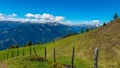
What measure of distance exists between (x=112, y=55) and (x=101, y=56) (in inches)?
117

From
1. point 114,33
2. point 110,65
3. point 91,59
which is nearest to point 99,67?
point 110,65

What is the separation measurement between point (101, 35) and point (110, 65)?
3304 cm

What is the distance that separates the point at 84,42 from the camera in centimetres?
8719

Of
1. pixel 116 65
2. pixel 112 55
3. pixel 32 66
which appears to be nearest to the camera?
pixel 32 66

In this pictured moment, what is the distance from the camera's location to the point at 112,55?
209 ft

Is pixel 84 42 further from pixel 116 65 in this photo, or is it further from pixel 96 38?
pixel 116 65

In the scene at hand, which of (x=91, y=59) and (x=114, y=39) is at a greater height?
(x=114, y=39)

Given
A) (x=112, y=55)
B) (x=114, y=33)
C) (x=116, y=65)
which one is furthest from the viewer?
(x=114, y=33)

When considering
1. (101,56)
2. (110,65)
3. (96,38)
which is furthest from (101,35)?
(110,65)

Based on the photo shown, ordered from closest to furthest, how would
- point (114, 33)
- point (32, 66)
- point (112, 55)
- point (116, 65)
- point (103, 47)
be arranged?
1. point (32, 66)
2. point (116, 65)
3. point (112, 55)
4. point (103, 47)
5. point (114, 33)

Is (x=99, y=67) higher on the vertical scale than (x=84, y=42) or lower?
lower

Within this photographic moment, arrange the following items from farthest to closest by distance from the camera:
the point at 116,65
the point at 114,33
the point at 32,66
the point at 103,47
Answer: the point at 114,33 → the point at 103,47 → the point at 116,65 → the point at 32,66

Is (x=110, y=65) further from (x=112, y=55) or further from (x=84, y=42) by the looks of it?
(x=84, y=42)

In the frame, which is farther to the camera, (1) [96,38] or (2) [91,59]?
(1) [96,38]
